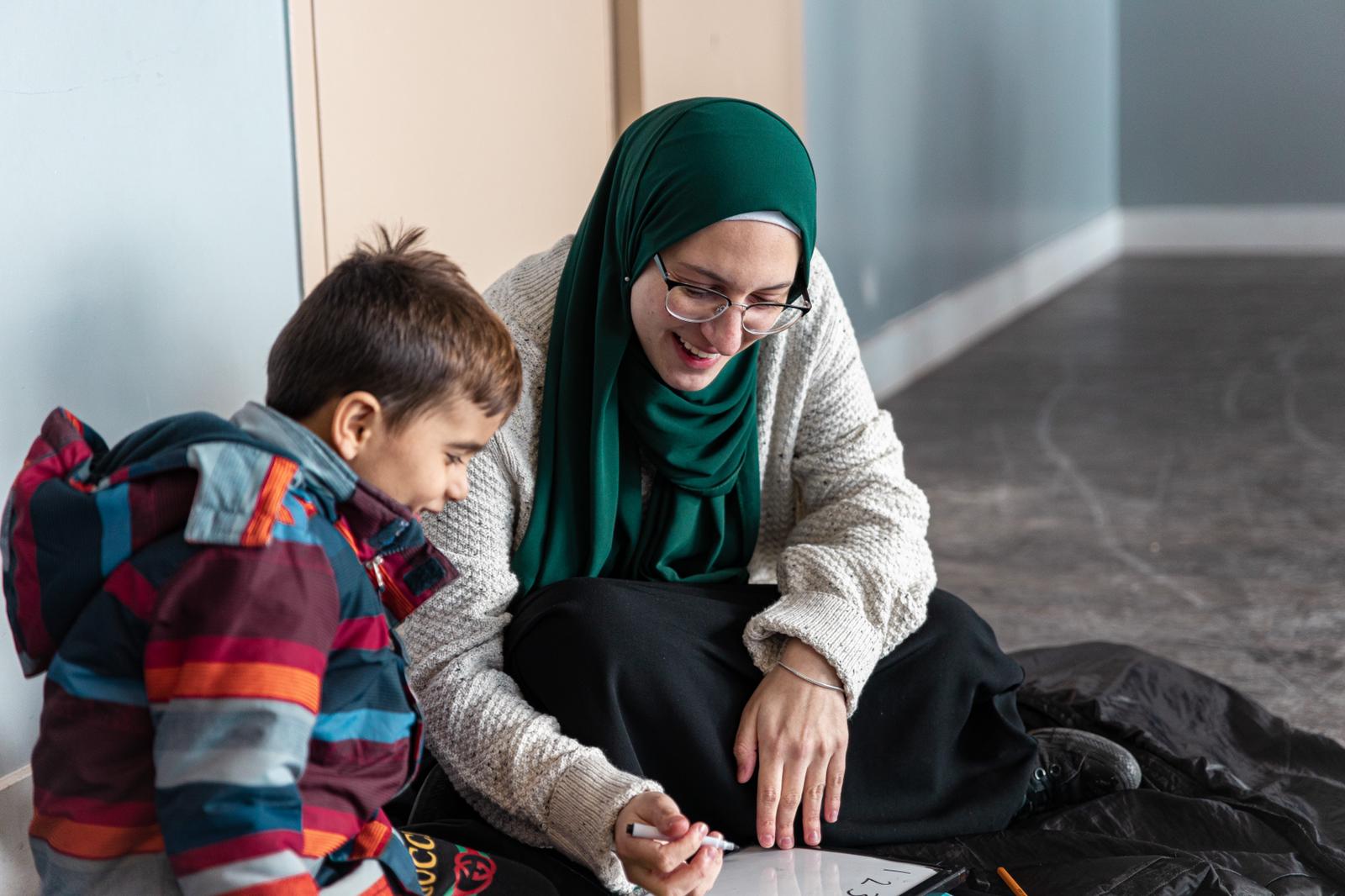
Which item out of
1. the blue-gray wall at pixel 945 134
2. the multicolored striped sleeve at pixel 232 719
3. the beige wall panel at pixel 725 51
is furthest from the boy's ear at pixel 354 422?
the blue-gray wall at pixel 945 134

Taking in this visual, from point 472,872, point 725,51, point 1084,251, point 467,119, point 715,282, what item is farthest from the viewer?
point 1084,251

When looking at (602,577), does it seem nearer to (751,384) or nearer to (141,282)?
(751,384)

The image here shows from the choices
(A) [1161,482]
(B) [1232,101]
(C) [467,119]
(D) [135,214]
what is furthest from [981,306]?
(D) [135,214]

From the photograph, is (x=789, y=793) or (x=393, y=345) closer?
(x=393, y=345)

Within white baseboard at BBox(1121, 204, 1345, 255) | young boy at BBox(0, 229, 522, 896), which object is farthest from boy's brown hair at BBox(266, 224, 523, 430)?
white baseboard at BBox(1121, 204, 1345, 255)

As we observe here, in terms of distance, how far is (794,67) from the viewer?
382 centimetres

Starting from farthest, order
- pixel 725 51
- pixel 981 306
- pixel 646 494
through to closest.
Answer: pixel 981 306 → pixel 725 51 → pixel 646 494

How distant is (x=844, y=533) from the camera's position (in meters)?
1.80

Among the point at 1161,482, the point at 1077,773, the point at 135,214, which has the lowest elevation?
the point at 1161,482

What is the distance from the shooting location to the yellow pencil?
1.59m

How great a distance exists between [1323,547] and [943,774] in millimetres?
1820

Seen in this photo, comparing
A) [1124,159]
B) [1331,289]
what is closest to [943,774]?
[1331,289]

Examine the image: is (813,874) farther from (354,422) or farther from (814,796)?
(354,422)

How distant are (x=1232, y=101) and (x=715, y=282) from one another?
7.24 metres
